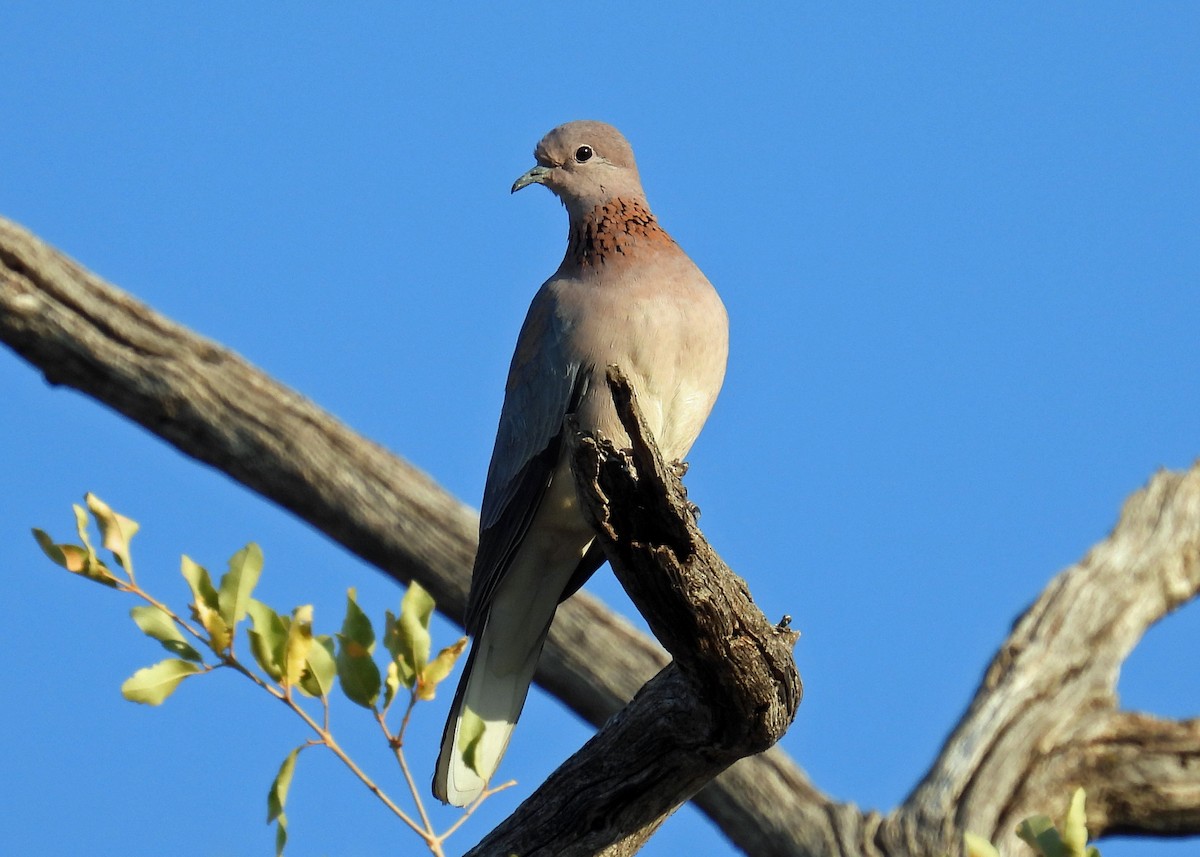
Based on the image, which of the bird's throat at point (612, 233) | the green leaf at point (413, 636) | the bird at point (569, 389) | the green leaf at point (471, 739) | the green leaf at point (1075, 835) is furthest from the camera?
the bird's throat at point (612, 233)

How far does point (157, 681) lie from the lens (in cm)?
332

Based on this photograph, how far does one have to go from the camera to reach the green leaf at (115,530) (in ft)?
11.2

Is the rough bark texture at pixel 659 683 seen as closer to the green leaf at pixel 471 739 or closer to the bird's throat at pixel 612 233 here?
the green leaf at pixel 471 739

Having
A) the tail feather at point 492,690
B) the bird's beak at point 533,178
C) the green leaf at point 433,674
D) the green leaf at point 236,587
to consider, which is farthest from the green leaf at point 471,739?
the bird's beak at point 533,178

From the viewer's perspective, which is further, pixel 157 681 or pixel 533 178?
pixel 533 178

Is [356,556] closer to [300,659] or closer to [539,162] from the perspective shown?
[539,162]

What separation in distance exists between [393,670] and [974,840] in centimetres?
133

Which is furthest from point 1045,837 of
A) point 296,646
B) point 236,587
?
point 236,587

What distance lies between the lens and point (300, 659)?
3.30 m

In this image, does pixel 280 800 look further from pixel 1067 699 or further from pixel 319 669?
pixel 1067 699

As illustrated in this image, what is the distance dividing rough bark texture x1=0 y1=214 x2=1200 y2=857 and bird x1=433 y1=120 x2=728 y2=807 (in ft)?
5.69

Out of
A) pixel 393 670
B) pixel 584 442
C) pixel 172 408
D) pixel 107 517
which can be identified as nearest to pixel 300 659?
pixel 393 670

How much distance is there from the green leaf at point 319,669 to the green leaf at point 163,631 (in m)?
0.24

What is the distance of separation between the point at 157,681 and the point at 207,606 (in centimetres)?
20
